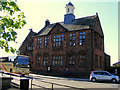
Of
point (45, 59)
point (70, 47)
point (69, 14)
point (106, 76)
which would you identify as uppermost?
point (69, 14)

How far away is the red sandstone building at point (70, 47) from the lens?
28.2 meters

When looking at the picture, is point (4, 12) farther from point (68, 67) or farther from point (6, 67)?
point (6, 67)

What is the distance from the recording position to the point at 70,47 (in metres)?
30.7

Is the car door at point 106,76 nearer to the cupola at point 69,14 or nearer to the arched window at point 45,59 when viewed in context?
the arched window at point 45,59

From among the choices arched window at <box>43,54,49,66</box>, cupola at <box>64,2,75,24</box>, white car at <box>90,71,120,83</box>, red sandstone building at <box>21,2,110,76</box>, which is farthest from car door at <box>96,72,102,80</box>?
cupola at <box>64,2,75,24</box>

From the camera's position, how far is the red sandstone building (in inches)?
1111

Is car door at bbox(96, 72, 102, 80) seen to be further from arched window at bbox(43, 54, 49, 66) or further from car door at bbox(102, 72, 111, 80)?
arched window at bbox(43, 54, 49, 66)

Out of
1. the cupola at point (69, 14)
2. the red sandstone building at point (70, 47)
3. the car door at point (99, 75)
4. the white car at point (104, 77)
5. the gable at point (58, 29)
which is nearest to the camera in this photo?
the white car at point (104, 77)

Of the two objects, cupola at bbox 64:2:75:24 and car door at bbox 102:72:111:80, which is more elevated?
cupola at bbox 64:2:75:24

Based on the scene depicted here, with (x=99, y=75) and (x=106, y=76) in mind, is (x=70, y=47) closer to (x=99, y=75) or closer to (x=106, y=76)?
(x=99, y=75)

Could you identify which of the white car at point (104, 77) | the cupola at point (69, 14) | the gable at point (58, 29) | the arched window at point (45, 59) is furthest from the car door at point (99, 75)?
the cupola at point (69, 14)

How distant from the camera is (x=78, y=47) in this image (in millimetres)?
29438

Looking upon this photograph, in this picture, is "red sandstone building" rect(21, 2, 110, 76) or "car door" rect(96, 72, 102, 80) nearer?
"car door" rect(96, 72, 102, 80)

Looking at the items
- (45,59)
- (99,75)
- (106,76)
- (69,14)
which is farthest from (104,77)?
(69,14)
